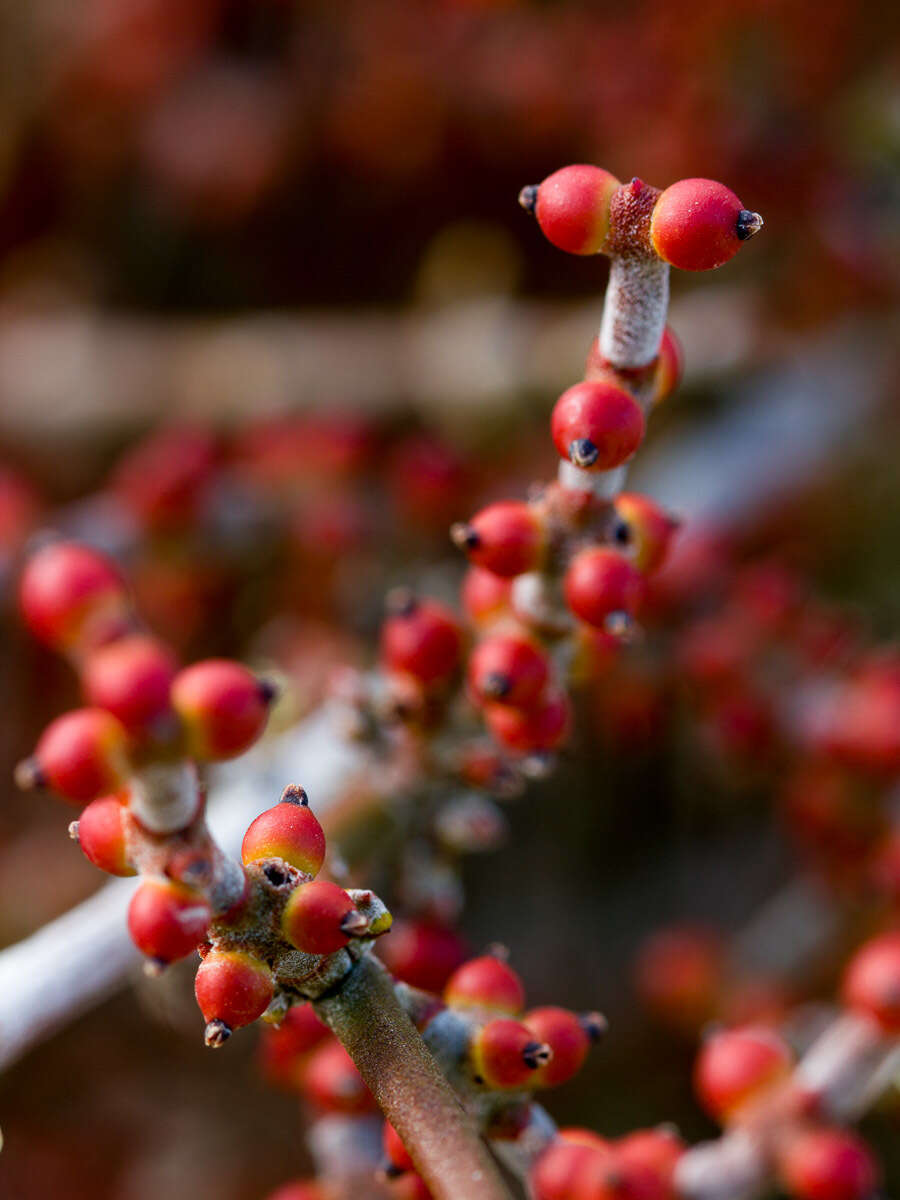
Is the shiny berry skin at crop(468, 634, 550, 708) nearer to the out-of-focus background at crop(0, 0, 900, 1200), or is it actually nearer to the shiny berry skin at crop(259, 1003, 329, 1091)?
the shiny berry skin at crop(259, 1003, 329, 1091)

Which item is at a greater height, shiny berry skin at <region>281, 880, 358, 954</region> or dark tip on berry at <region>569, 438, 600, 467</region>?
dark tip on berry at <region>569, 438, 600, 467</region>

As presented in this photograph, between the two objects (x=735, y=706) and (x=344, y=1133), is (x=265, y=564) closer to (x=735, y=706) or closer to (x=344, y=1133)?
(x=735, y=706)

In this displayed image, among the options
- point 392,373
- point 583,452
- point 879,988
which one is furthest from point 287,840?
point 392,373

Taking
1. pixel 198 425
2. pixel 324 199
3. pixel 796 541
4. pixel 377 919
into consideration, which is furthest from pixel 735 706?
pixel 324 199

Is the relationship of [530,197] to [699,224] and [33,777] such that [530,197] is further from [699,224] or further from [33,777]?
[33,777]

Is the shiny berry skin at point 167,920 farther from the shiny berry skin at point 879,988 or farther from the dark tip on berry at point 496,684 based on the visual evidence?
the shiny berry skin at point 879,988

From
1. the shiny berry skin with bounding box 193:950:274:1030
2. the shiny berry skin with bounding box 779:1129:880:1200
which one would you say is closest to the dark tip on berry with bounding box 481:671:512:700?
the shiny berry skin with bounding box 193:950:274:1030
